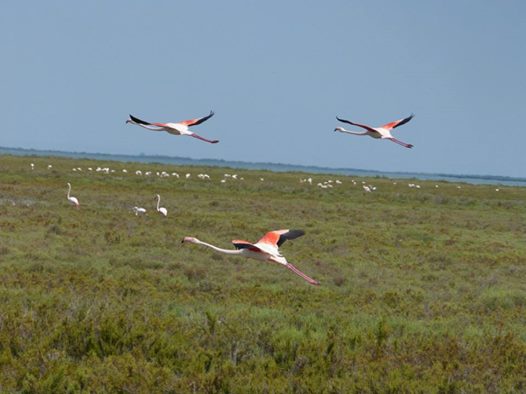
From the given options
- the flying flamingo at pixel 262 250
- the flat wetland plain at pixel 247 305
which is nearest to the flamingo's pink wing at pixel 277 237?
the flying flamingo at pixel 262 250

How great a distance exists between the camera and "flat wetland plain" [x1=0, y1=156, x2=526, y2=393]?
28.0 feet

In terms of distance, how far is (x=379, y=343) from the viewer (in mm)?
10055

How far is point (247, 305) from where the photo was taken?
44.2 ft

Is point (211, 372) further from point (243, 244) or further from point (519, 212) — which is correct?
point (519, 212)

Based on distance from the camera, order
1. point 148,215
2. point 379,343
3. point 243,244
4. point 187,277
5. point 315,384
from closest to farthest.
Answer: point 243,244
point 315,384
point 379,343
point 187,277
point 148,215

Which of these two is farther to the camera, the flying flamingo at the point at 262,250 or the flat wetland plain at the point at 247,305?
the flat wetland plain at the point at 247,305

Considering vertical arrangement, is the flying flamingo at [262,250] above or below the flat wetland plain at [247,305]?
above

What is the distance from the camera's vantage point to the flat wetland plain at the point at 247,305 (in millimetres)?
8531

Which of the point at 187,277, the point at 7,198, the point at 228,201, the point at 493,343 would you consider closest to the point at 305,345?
the point at 493,343

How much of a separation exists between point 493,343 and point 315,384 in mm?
3489

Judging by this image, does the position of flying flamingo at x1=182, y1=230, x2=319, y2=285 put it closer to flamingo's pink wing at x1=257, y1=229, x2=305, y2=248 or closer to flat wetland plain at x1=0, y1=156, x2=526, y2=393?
flamingo's pink wing at x1=257, y1=229, x2=305, y2=248

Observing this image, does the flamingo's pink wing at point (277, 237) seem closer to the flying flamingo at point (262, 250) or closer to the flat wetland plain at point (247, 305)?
the flying flamingo at point (262, 250)

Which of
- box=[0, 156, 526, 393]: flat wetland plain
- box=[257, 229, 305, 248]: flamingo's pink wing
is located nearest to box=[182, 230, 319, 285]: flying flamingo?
box=[257, 229, 305, 248]: flamingo's pink wing

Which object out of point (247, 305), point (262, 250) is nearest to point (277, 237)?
point (262, 250)
